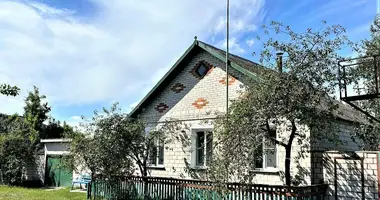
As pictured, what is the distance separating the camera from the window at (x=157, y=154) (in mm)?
14148

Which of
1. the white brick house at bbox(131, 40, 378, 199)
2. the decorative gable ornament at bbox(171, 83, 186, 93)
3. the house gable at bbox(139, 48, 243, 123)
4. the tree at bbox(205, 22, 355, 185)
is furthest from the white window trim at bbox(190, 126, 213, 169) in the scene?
the tree at bbox(205, 22, 355, 185)

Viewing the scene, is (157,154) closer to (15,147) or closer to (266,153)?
(266,153)

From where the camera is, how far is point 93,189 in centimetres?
1423

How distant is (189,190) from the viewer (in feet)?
37.2

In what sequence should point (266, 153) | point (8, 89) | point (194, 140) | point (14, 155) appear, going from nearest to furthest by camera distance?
1. point (8, 89)
2. point (266, 153)
3. point (194, 140)
4. point (14, 155)

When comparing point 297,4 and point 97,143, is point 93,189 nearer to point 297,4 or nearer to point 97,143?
point 97,143

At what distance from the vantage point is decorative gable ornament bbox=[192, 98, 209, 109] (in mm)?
14086

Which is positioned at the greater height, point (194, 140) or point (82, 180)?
point (194, 140)

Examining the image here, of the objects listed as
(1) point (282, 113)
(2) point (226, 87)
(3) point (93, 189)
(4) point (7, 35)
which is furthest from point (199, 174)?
(4) point (7, 35)

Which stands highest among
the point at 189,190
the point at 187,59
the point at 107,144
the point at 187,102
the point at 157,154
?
the point at 187,59

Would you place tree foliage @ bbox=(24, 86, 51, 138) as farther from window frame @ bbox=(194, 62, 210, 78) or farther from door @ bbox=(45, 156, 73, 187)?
window frame @ bbox=(194, 62, 210, 78)

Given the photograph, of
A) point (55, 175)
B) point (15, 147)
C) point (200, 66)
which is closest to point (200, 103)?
point (200, 66)

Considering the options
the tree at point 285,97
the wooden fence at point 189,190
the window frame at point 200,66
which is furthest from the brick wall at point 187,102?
the tree at point 285,97

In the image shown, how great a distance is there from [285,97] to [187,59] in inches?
273
